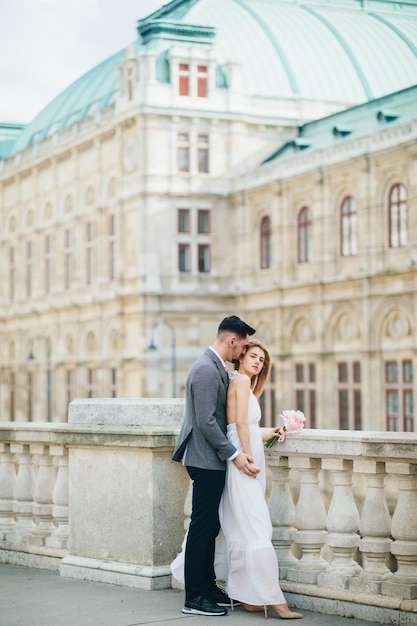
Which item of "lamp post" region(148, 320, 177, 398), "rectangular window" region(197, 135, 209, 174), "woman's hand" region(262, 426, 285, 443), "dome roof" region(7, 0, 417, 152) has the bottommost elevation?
"woman's hand" region(262, 426, 285, 443)

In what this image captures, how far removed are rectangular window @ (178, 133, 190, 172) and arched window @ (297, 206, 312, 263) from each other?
632 cm

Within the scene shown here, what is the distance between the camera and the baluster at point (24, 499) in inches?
412

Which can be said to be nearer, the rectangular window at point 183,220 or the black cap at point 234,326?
the black cap at point 234,326

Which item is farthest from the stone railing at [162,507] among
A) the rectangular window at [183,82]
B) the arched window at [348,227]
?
the rectangular window at [183,82]

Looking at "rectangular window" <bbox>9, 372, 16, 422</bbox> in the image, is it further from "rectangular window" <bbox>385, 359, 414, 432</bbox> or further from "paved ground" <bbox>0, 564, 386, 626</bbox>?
"paved ground" <bbox>0, 564, 386, 626</bbox>

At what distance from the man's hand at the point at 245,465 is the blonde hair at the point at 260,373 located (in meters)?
0.59

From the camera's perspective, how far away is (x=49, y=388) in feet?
208

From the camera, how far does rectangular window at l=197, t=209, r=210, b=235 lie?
54000mm

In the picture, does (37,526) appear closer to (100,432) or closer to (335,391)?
(100,432)

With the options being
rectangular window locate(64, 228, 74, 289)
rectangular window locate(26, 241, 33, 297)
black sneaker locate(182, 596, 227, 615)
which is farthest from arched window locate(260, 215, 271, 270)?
black sneaker locate(182, 596, 227, 615)

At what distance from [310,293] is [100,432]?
38743 millimetres

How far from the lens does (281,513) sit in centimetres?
848

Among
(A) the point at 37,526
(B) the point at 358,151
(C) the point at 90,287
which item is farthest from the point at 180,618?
(C) the point at 90,287

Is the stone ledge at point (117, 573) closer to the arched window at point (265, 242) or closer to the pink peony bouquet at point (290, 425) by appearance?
the pink peony bouquet at point (290, 425)
